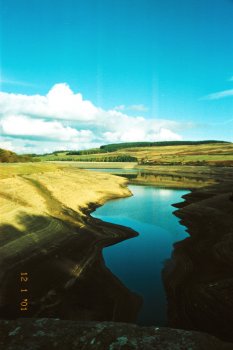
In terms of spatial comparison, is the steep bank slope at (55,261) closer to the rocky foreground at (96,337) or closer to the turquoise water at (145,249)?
the turquoise water at (145,249)

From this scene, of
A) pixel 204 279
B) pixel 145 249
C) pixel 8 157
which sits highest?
pixel 8 157

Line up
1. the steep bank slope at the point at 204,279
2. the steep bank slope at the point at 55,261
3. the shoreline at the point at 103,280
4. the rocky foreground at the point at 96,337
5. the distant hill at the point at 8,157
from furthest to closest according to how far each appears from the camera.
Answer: the distant hill at the point at 8,157 → the steep bank slope at the point at 55,261 → the shoreline at the point at 103,280 → the steep bank slope at the point at 204,279 → the rocky foreground at the point at 96,337

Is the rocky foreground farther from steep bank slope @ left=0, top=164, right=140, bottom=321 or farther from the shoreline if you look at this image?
steep bank slope @ left=0, top=164, right=140, bottom=321

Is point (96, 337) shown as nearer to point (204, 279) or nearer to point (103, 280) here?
point (103, 280)
